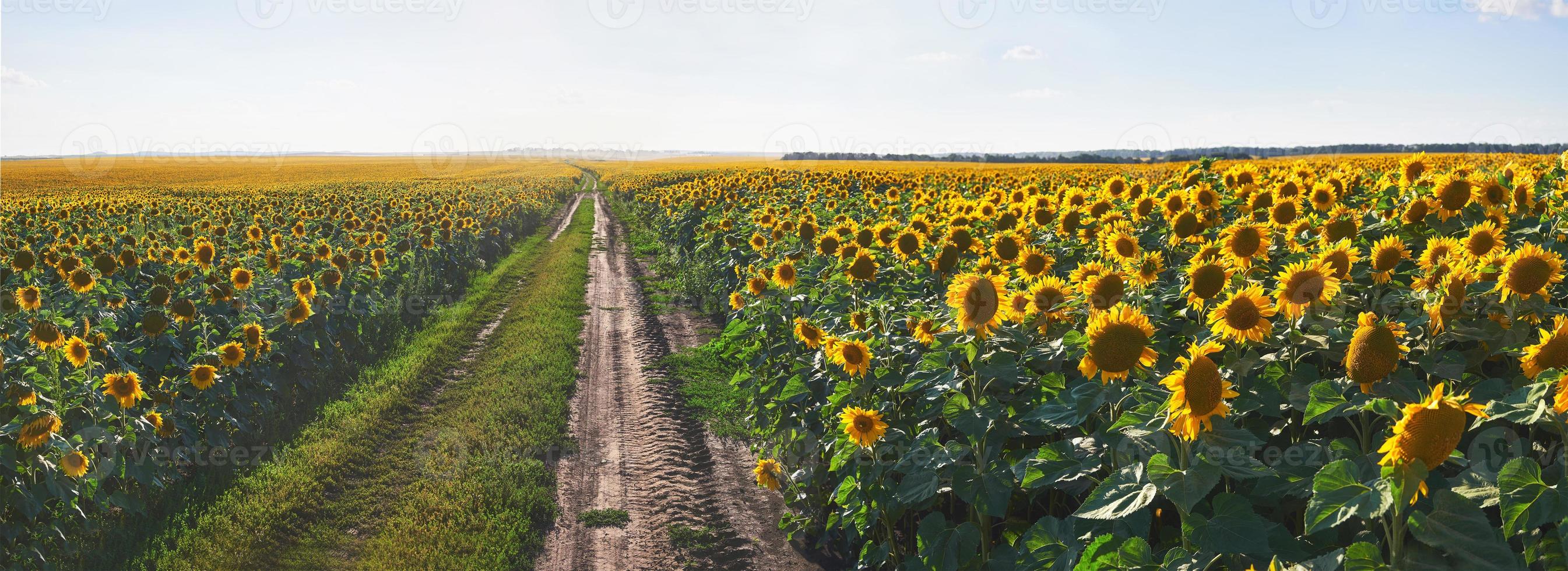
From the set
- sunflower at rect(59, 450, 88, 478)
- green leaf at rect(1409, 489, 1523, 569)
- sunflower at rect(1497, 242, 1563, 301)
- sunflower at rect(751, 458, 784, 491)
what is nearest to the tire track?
sunflower at rect(751, 458, 784, 491)

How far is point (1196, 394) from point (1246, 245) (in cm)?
221

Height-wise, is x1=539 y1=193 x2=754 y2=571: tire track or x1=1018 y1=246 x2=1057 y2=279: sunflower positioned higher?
x1=1018 y1=246 x2=1057 y2=279: sunflower

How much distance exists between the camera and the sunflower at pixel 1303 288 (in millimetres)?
3393

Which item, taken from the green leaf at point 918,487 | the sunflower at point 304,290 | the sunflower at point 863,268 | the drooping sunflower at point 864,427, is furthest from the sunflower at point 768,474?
the sunflower at point 304,290

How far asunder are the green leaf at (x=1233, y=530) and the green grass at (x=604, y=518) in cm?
522

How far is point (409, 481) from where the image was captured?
26.1ft

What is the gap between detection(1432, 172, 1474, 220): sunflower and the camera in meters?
4.58

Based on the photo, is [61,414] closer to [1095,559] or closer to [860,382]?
[860,382]

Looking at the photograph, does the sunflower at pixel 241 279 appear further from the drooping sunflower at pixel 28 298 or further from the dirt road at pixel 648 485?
the dirt road at pixel 648 485

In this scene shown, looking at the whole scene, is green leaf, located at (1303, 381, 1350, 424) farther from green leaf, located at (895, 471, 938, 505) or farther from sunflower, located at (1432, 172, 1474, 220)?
sunflower, located at (1432, 172, 1474, 220)

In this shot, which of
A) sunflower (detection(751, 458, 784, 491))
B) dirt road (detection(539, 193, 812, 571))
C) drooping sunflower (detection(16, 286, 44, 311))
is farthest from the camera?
drooping sunflower (detection(16, 286, 44, 311))

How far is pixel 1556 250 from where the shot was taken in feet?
12.7

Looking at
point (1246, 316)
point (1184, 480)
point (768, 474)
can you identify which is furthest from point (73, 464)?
point (1246, 316)

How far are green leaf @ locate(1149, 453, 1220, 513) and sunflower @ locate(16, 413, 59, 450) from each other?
6.85 m
